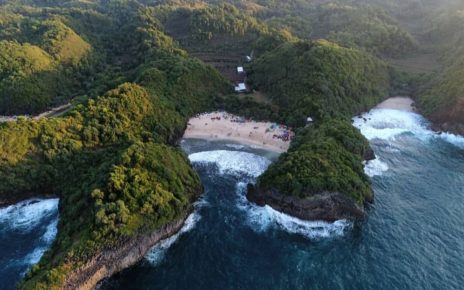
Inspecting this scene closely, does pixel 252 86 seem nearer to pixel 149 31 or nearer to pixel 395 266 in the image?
pixel 149 31

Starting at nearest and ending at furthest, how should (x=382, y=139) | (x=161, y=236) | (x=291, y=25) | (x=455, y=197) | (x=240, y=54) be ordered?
(x=161, y=236) → (x=455, y=197) → (x=382, y=139) → (x=240, y=54) → (x=291, y=25)

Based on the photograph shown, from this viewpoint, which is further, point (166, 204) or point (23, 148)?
point (23, 148)

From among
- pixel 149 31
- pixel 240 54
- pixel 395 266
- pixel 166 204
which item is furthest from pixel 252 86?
pixel 395 266

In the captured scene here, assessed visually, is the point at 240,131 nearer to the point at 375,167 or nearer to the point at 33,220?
the point at 375,167

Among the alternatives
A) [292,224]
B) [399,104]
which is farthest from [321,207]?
[399,104]

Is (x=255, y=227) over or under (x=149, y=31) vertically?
under

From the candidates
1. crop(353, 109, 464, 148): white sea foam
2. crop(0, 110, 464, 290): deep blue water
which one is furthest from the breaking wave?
crop(353, 109, 464, 148): white sea foam

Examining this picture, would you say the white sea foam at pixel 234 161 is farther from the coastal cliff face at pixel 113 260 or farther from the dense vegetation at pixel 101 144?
the coastal cliff face at pixel 113 260
